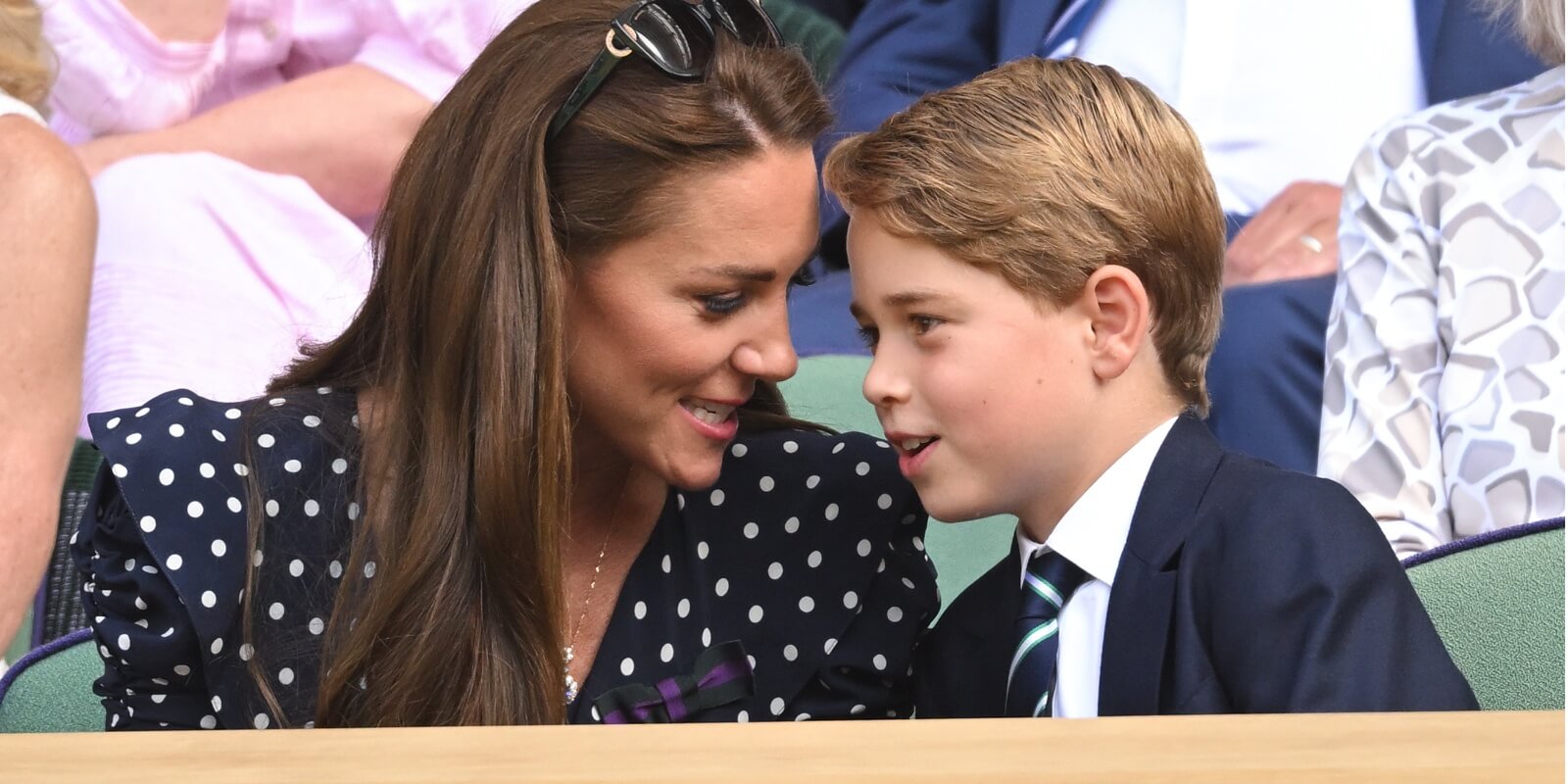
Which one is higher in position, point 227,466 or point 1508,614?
point 1508,614

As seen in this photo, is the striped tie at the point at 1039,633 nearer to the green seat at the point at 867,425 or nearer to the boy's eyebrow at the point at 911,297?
the boy's eyebrow at the point at 911,297

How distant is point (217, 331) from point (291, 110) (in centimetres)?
28

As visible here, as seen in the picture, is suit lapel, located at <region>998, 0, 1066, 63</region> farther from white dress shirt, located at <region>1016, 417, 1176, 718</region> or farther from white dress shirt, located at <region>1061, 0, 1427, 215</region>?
white dress shirt, located at <region>1016, 417, 1176, 718</region>

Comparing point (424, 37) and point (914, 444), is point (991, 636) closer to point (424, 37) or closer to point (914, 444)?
point (914, 444)

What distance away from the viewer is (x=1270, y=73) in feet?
6.46

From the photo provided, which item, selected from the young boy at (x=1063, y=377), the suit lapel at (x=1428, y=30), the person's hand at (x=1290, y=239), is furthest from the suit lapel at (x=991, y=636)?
the suit lapel at (x=1428, y=30)

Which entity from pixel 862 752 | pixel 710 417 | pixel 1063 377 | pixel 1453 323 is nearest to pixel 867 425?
pixel 710 417

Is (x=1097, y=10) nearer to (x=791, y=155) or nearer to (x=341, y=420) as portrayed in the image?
(x=791, y=155)

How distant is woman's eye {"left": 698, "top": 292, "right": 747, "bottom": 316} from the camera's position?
1.23 meters

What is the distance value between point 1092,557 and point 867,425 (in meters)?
0.64

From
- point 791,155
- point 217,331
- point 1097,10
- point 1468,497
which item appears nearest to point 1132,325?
point 791,155

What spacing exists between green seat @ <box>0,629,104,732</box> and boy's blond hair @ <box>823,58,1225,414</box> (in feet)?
2.45

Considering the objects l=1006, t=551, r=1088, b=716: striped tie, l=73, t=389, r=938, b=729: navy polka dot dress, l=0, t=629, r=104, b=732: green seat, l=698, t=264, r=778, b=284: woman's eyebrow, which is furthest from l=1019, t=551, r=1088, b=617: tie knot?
l=0, t=629, r=104, b=732: green seat

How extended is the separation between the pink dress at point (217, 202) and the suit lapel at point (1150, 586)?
44.6 inches
